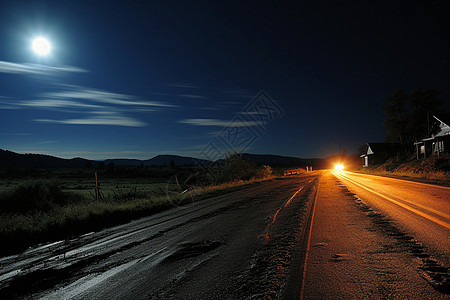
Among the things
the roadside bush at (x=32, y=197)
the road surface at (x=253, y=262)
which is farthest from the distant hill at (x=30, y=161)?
the road surface at (x=253, y=262)

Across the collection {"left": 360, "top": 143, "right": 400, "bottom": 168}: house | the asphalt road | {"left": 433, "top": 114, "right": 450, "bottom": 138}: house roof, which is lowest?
the asphalt road

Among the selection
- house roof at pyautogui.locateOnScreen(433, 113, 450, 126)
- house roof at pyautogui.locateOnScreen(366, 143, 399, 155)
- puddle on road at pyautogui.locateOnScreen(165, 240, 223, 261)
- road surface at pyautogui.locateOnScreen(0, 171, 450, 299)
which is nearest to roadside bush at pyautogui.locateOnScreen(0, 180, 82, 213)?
road surface at pyautogui.locateOnScreen(0, 171, 450, 299)

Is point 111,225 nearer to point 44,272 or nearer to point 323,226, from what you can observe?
point 44,272

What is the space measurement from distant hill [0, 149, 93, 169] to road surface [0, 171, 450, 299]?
103064 mm

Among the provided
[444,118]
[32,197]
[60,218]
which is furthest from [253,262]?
[444,118]

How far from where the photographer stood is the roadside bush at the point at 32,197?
18438 millimetres

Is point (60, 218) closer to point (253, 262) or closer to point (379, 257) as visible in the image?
point (253, 262)

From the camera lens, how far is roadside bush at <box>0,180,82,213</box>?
18438 millimetres

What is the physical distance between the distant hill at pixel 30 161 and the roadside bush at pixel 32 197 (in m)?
84.8

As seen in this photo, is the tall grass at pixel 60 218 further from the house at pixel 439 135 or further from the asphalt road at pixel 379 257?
the house at pixel 439 135

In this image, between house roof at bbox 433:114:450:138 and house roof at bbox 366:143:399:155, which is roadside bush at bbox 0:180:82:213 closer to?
house roof at bbox 433:114:450:138

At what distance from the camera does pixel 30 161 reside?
116625 mm

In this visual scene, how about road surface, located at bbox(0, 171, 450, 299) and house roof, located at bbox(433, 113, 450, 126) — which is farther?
house roof, located at bbox(433, 113, 450, 126)

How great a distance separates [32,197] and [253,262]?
2062 cm
